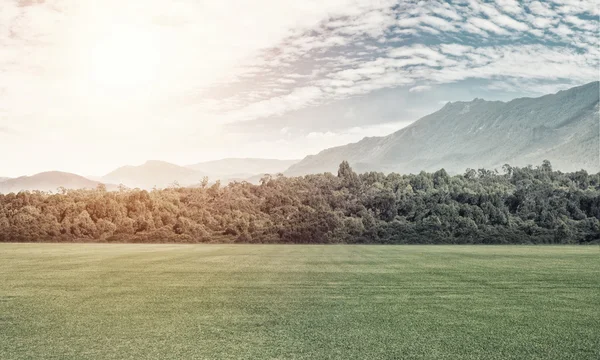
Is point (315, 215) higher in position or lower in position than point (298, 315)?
higher

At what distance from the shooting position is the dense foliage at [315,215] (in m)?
59.4

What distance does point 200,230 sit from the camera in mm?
61094

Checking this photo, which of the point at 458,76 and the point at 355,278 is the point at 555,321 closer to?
the point at 355,278

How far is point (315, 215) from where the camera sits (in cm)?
6159

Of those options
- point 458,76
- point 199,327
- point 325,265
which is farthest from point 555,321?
point 458,76

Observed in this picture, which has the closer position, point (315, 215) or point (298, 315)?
point (298, 315)

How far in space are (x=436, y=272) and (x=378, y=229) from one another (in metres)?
39.6

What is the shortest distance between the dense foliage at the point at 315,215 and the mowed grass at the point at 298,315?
39.4m

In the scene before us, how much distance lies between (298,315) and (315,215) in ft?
163

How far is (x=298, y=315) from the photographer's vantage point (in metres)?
11.8

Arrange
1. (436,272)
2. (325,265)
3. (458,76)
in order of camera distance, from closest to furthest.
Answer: (436,272), (325,265), (458,76)

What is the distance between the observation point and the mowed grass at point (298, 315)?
8812 millimetres

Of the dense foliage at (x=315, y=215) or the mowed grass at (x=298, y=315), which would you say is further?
the dense foliage at (x=315, y=215)

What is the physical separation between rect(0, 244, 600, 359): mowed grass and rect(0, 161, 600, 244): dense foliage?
39381mm
